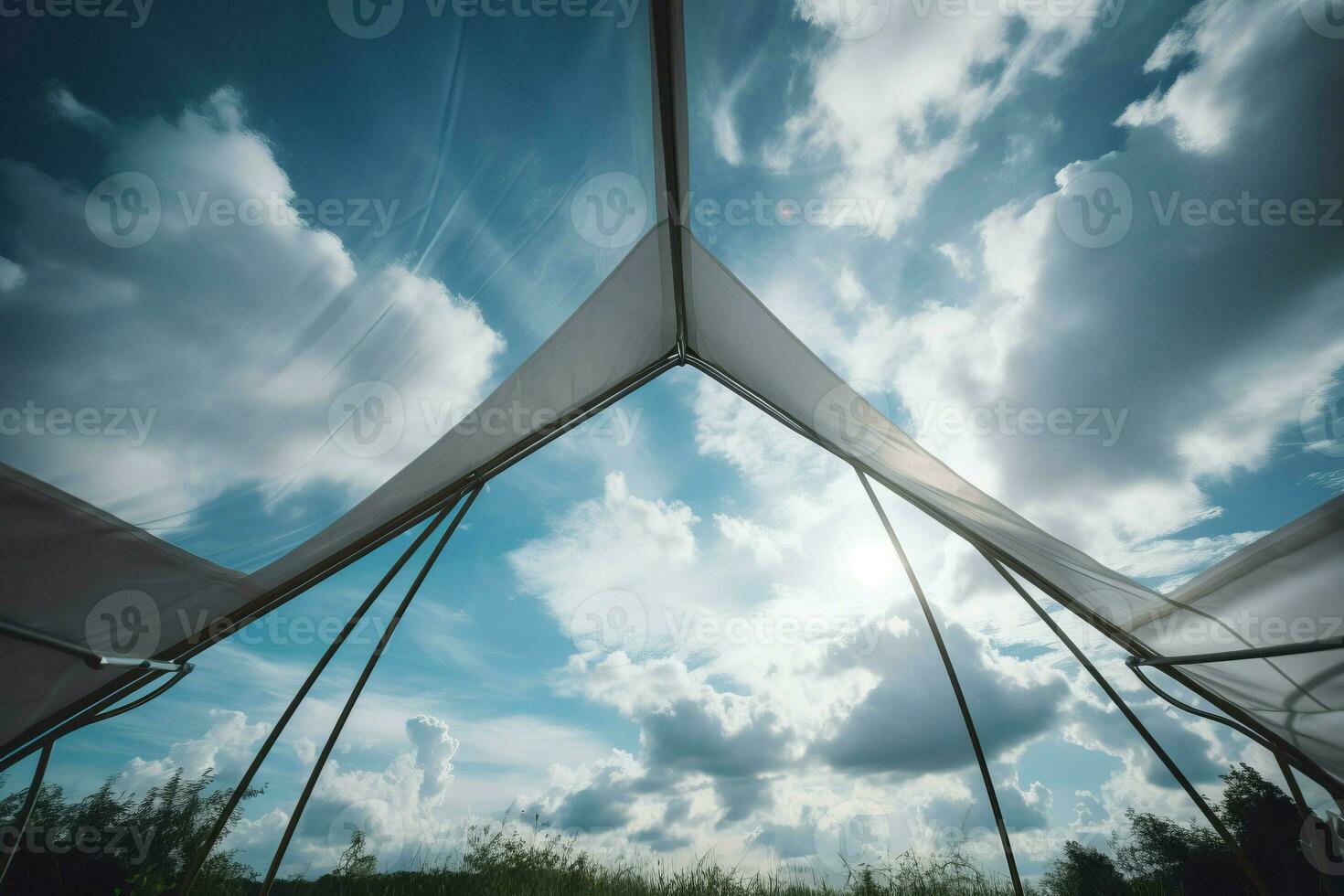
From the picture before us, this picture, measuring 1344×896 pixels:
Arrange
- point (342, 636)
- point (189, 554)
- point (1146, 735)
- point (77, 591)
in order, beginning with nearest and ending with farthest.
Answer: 1. point (77, 591)
2. point (189, 554)
3. point (1146, 735)
4. point (342, 636)

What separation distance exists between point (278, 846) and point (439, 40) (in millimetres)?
5302

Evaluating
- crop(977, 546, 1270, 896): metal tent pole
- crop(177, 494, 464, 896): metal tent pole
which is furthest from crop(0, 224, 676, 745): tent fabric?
crop(977, 546, 1270, 896): metal tent pole

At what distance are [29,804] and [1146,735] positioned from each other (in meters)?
5.55

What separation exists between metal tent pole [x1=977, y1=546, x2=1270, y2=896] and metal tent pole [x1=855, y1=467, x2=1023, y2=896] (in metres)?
0.82

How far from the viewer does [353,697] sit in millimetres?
4168

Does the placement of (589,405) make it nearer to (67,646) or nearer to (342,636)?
(342,636)

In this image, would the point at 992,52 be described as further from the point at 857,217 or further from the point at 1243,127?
the point at 1243,127

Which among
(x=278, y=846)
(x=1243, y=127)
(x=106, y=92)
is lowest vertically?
(x=278, y=846)

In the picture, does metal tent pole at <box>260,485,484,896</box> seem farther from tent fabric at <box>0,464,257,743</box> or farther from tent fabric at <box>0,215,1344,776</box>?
tent fabric at <box>0,464,257,743</box>

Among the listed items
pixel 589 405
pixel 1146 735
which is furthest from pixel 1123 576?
pixel 589 405

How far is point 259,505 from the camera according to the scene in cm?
246

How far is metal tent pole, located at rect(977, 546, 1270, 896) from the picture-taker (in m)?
2.75

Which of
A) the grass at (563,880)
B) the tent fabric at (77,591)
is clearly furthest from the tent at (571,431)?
the grass at (563,880)

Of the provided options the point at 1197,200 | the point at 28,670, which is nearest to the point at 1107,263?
the point at 1197,200
